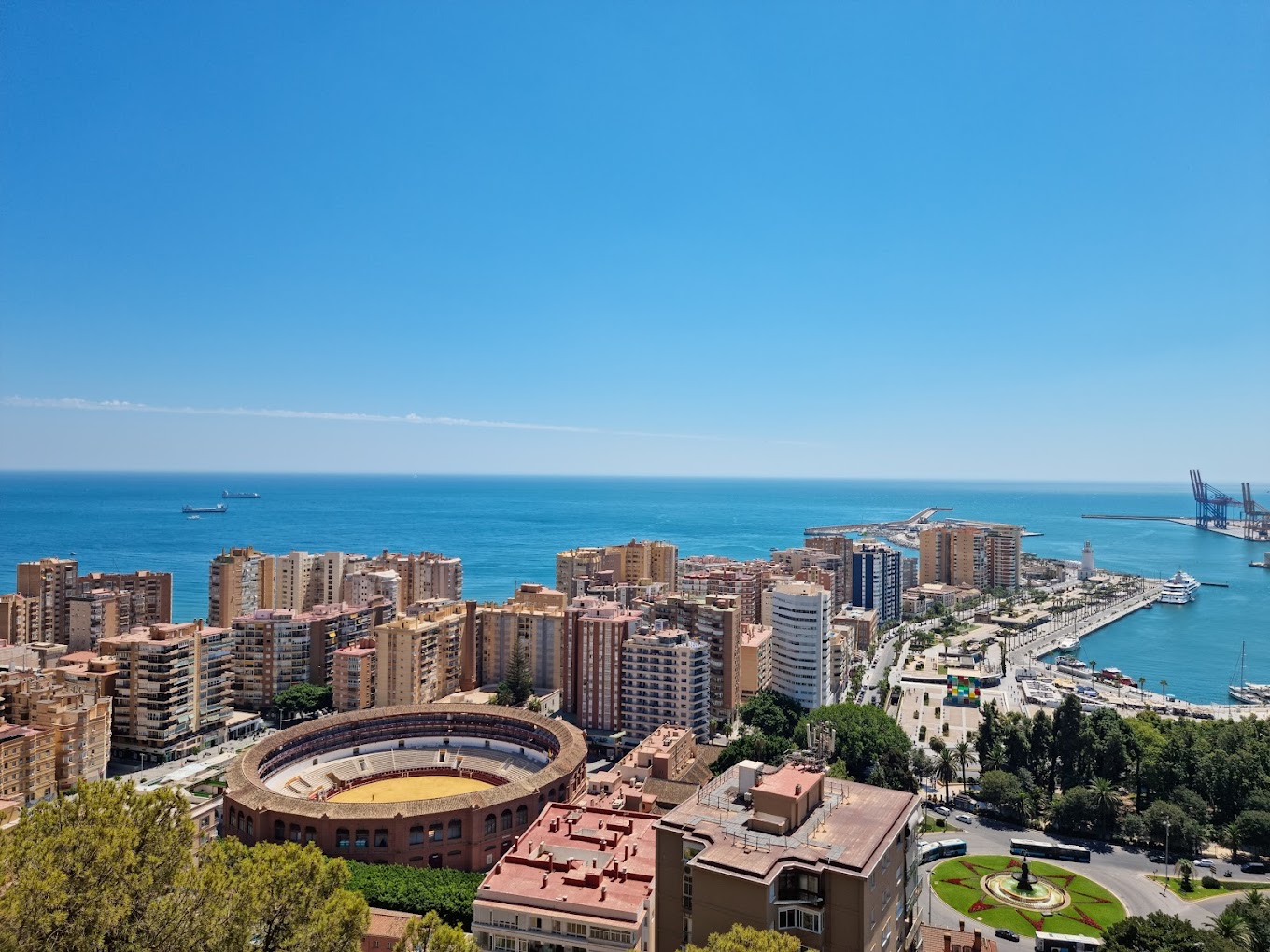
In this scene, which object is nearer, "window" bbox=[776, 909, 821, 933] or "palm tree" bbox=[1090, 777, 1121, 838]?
"window" bbox=[776, 909, 821, 933]

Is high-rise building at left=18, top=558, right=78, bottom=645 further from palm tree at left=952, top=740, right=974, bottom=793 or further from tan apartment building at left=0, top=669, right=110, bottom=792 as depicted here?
palm tree at left=952, top=740, right=974, bottom=793

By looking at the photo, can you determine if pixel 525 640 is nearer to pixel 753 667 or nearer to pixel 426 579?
pixel 753 667

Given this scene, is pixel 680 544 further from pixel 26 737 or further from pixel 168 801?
pixel 168 801

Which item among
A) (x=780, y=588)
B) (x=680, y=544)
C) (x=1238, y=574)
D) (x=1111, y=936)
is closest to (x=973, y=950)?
(x=1111, y=936)

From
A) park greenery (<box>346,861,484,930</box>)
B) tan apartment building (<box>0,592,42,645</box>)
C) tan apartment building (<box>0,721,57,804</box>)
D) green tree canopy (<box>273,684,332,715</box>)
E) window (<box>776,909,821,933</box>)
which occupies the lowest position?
green tree canopy (<box>273,684,332,715</box>)

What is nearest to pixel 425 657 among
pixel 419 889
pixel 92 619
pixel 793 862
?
pixel 419 889

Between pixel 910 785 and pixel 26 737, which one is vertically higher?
pixel 26 737

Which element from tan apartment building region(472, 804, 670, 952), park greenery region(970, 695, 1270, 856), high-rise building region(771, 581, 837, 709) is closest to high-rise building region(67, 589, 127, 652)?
tan apartment building region(472, 804, 670, 952)
